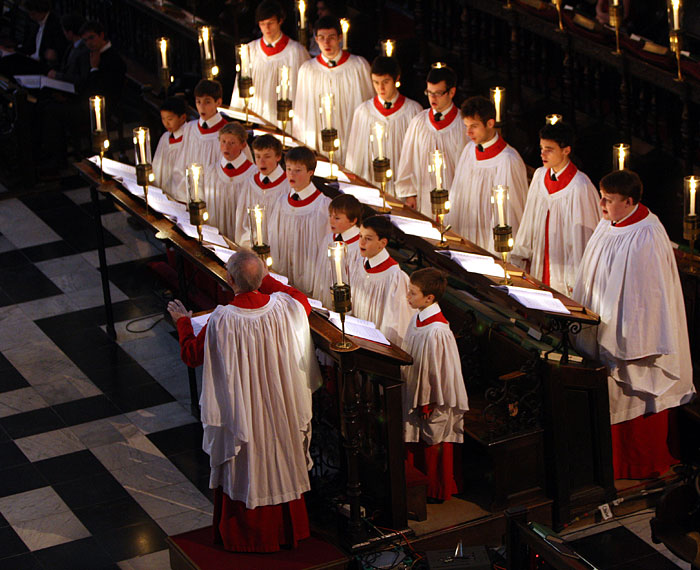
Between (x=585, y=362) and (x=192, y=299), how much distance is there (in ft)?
12.4

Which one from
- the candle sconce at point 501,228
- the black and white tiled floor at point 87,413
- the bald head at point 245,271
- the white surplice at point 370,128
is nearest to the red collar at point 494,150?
the white surplice at point 370,128

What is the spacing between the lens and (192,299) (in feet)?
36.6

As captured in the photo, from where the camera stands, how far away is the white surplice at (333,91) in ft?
40.5

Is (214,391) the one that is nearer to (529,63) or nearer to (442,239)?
(442,239)

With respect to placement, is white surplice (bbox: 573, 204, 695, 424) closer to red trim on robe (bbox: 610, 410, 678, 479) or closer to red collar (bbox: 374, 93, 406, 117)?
red trim on robe (bbox: 610, 410, 678, 479)

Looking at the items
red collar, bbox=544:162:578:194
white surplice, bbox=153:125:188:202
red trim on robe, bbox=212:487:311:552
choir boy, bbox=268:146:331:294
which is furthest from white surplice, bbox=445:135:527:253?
red trim on robe, bbox=212:487:311:552

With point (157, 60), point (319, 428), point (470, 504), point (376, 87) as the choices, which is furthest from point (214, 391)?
point (157, 60)

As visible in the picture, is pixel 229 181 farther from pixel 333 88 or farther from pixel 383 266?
pixel 383 266

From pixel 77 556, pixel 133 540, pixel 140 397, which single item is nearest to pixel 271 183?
pixel 140 397

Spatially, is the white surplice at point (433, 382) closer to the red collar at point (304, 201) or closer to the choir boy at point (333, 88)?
the red collar at point (304, 201)

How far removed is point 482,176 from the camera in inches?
402

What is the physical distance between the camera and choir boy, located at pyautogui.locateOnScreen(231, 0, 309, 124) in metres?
12.6

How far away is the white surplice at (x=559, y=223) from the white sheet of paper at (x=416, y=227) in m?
0.69

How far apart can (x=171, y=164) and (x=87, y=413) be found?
2576 millimetres
